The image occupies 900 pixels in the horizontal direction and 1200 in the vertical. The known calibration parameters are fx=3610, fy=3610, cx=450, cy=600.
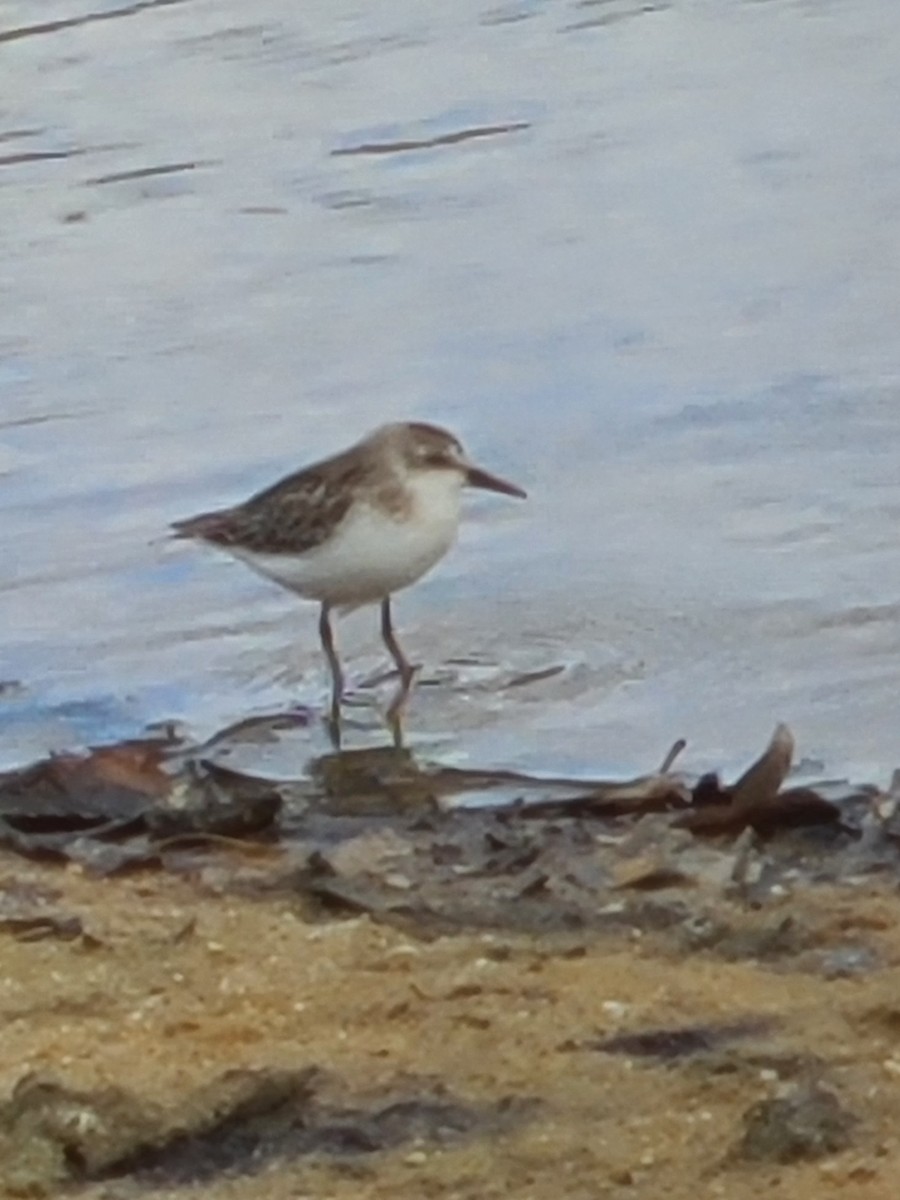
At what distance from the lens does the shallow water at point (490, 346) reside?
24.7 feet

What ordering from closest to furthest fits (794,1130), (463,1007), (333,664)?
(794,1130), (463,1007), (333,664)

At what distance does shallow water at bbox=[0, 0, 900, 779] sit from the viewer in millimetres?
7527

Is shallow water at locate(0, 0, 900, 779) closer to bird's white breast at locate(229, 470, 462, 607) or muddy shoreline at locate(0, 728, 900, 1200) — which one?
bird's white breast at locate(229, 470, 462, 607)

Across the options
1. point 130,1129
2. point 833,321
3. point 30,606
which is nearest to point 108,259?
point 833,321

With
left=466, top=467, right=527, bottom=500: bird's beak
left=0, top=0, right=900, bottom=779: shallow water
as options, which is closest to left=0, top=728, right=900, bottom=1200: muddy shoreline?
left=0, top=0, right=900, bottom=779: shallow water

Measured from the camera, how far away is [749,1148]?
3.94 metres

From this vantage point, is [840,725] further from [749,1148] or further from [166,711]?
[749,1148]

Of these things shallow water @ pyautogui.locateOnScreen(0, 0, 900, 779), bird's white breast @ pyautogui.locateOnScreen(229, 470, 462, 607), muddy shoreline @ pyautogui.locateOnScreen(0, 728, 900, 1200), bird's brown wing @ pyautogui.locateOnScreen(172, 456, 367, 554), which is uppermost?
muddy shoreline @ pyautogui.locateOnScreen(0, 728, 900, 1200)

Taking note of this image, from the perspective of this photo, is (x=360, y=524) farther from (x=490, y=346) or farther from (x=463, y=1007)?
(x=463, y=1007)

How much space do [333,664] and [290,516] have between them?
0.48 m

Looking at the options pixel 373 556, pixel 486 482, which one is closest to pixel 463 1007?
pixel 373 556

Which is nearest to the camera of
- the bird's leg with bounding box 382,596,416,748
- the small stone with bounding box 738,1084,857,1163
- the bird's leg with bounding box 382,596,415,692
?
the small stone with bounding box 738,1084,857,1163

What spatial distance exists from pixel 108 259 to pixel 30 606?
3277 mm

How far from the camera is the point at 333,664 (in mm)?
7559
